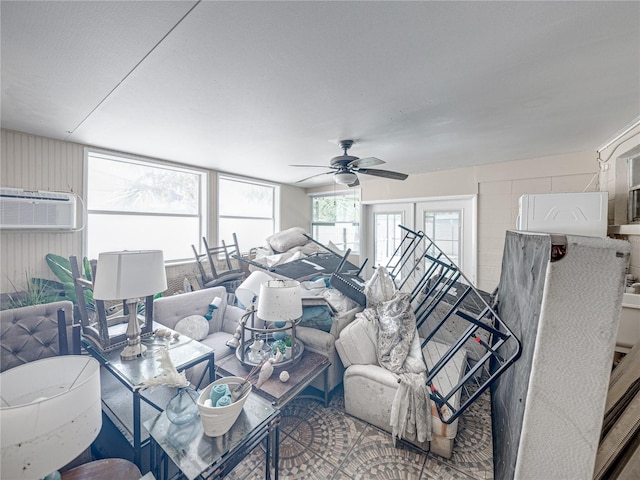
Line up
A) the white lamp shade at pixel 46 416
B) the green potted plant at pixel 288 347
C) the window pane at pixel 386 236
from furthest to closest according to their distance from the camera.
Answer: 1. the window pane at pixel 386 236
2. the green potted plant at pixel 288 347
3. the white lamp shade at pixel 46 416

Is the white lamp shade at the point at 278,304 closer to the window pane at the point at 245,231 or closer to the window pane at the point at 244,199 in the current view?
the window pane at the point at 245,231

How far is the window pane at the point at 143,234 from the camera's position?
10.8 ft

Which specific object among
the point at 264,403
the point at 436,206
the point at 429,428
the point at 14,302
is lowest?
the point at 429,428

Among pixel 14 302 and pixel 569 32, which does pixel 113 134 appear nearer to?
pixel 14 302

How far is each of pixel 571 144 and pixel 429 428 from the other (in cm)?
354

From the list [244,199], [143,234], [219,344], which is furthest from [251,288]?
[244,199]

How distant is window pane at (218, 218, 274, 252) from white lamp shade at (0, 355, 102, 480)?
3.79m

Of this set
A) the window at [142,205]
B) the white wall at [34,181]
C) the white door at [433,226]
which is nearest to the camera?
the white wall at [34,181]

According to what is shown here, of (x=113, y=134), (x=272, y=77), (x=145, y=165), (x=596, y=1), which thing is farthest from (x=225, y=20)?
(x=145, y=165)

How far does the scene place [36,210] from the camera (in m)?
2.67

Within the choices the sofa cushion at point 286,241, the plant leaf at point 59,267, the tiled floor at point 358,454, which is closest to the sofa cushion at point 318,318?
the tiled floor at point 358,454

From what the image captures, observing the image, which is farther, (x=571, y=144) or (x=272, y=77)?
(x=571, y=144)

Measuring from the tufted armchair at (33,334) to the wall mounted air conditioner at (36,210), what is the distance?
1.31m

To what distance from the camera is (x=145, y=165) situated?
12.1 feet
